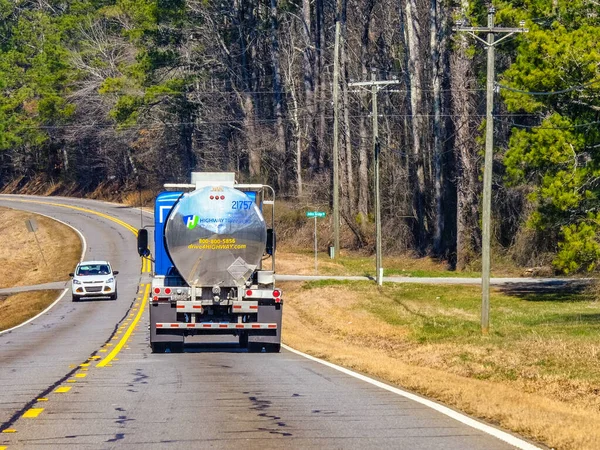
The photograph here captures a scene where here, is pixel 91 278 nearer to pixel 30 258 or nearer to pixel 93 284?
pixel 93 284

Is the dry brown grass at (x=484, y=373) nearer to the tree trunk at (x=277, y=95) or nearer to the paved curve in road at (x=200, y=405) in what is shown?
the paved curve in road at (x=200, y=405)

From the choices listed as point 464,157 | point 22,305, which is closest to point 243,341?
point 22,305

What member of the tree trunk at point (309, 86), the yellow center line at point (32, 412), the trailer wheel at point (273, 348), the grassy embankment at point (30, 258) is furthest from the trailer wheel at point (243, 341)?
the tree trunk at point (309, 86)

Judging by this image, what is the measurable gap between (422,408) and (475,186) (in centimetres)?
4472

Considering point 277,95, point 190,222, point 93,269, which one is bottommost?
point 93,269

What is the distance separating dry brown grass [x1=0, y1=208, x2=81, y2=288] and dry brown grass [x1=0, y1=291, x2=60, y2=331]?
7.05 metres

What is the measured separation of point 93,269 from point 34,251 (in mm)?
25643

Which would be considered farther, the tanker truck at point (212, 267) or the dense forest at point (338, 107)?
the dense forest at point (338, 107)

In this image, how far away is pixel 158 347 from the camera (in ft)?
72.2

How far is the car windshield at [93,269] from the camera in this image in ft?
151

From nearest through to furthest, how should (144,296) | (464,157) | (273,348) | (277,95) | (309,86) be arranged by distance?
1. (273,348)
2. (144,296)
3. (464,157)
4. (309,86)
5. (277,95)

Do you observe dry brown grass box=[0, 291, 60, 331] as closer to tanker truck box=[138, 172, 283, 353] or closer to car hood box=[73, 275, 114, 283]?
car hood box=[73, 275, 114, 283]

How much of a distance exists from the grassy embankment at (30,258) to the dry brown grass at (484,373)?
1805 centimetres

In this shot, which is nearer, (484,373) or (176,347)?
(484,373)
